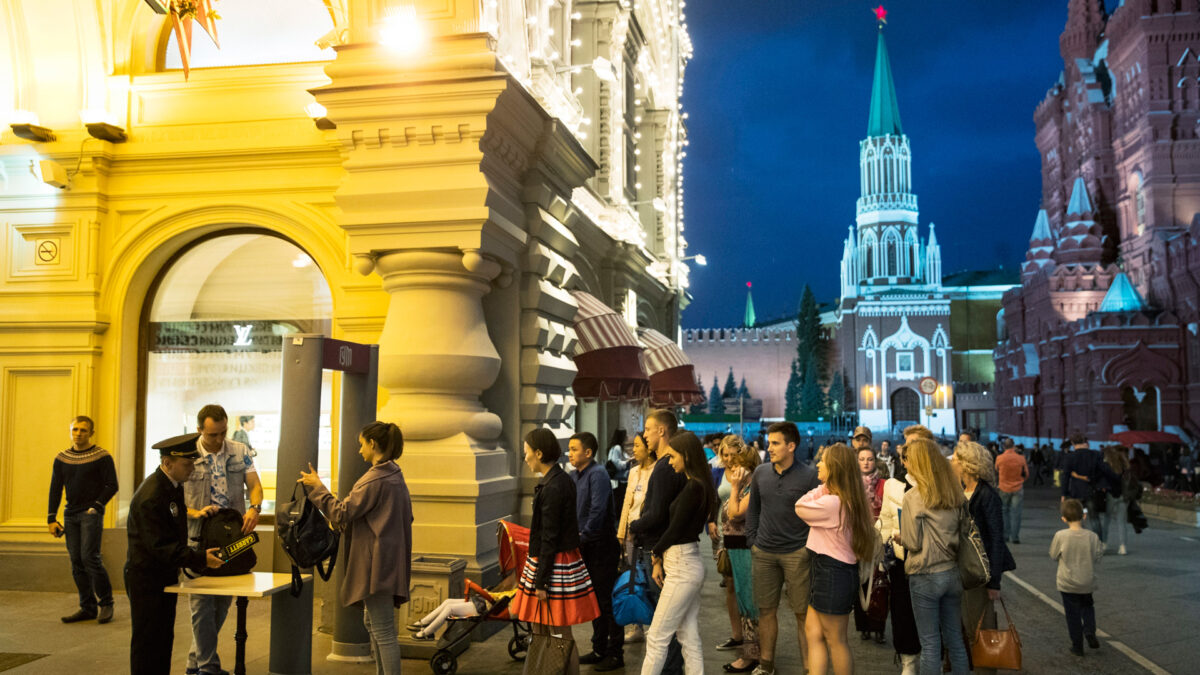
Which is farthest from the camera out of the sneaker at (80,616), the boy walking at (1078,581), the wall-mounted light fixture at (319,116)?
the wall-mounted light fixture at (319,116)

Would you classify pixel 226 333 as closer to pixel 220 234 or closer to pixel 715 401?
pixel 220 234

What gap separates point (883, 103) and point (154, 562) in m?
93.2

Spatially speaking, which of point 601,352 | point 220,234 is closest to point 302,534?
point 220,234

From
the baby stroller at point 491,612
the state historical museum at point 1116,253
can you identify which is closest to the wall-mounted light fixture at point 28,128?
the baby stroller at point 491,612

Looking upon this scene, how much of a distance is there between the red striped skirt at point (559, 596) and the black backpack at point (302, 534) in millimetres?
1231

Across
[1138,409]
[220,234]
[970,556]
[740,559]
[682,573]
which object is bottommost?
[740,559]

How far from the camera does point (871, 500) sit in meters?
9.09

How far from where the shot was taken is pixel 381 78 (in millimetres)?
8617

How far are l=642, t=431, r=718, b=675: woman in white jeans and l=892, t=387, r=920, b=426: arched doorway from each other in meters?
78.9

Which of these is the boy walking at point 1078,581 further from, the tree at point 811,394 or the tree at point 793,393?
the tree at point 793,393

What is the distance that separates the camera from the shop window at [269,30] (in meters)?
10.8

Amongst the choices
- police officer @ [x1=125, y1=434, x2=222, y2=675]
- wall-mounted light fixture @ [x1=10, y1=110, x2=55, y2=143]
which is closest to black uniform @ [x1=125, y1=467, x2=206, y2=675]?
police officer @ [x1=125, y1=434, x2=222, y2=675]

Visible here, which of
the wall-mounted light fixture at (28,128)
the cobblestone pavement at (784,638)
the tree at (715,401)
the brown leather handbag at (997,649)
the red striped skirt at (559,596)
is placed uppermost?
the wall-mounted light fixture at (28,128)

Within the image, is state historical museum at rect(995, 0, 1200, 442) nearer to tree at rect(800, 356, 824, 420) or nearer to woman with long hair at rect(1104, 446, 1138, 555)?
tree at rect(800, 356, 824, 420)
